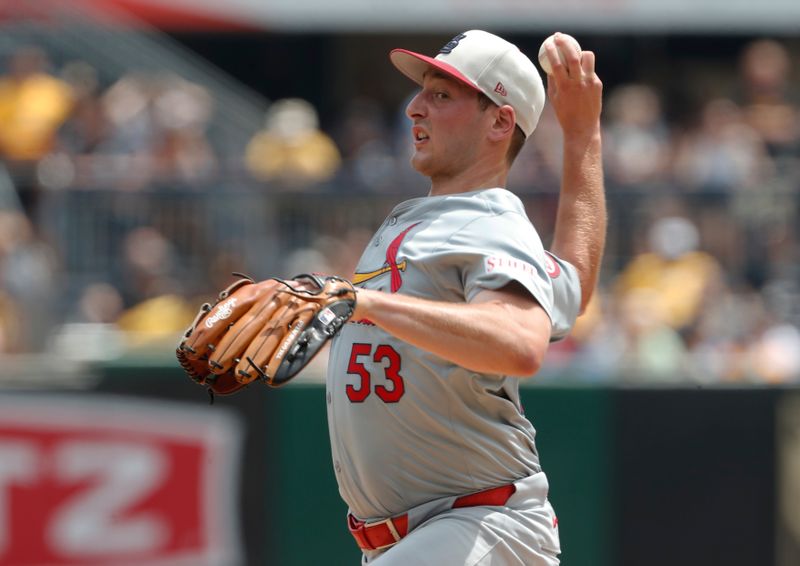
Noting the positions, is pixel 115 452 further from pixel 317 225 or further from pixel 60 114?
pixel 60 114

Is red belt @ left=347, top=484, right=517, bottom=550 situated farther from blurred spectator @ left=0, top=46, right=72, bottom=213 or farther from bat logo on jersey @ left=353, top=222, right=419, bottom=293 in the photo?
blurred spectator @ left=0, top=46, right=72, bottom=213

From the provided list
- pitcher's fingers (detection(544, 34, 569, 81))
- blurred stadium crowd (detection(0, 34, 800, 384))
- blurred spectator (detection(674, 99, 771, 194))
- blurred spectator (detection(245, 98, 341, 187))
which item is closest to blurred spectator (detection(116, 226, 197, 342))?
blurred stadium crowd (detection(0, 34, 800, 384))

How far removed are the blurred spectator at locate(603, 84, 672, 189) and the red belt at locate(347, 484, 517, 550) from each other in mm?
6060

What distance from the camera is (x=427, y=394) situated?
137 inches

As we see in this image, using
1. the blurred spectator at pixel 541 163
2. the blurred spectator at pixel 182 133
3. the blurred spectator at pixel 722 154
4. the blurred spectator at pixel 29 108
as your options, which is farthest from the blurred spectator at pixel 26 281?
the blurred spectator at pixel 722 154

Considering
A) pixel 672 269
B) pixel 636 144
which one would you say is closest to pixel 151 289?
pixel 672 269

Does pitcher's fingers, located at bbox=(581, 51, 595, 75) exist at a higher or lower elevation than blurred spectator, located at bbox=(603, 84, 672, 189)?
lower

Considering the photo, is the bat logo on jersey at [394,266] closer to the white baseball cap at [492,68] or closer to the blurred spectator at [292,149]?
the white baseball cap at [492,68]

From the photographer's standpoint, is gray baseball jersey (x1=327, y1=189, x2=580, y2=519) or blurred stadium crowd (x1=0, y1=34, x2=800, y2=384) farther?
blurred stadium crowd (x1=0, y1=34, x2=800, y2=384)

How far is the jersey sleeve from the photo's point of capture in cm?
327

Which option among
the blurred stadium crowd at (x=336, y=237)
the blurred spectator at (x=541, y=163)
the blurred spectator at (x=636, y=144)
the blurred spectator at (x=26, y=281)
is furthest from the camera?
the blurred spectator at (x=636, y=144)

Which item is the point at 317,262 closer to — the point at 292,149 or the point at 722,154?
the point at 292,149

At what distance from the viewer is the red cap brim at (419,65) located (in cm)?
353

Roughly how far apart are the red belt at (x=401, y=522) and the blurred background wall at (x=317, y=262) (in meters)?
3.49
